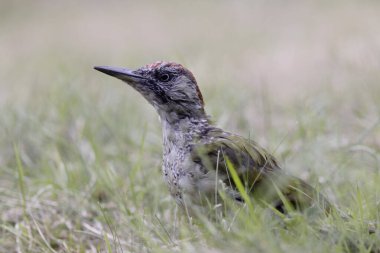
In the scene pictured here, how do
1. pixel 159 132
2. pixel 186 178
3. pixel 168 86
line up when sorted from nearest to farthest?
pixel 186 178
pixel 168 86
pixel 159 132

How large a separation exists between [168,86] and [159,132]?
1168mm

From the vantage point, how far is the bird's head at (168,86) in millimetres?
4031

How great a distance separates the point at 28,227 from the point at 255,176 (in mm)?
→ 1318

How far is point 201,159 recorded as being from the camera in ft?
11.6

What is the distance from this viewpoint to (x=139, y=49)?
10000mm

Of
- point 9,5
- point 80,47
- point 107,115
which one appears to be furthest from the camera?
point 9,5

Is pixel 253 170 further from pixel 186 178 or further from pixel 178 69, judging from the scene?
pixel 178 69

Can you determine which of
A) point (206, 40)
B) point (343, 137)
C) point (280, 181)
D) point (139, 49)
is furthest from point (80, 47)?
point (280, 181)

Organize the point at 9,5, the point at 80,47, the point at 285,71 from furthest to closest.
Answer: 1. the point at 9,5
2. the point at 80,47
3. the point at 285,71

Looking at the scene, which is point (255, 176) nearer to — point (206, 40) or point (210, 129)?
point (210, 129)

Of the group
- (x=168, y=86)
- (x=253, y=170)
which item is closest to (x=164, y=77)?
(x=168, y=86)

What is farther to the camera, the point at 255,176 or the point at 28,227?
the point at 28,227

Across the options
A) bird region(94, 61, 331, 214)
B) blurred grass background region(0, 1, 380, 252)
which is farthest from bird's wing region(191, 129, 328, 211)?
blurred grass background region(0, 1, 380, 252)

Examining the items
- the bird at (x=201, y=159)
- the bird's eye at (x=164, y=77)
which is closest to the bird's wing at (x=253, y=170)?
the bird at (x=201, y=159)
